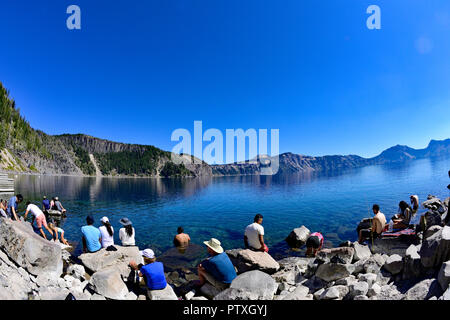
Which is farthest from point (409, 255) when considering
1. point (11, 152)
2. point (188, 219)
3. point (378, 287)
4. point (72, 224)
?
point (11, 152)

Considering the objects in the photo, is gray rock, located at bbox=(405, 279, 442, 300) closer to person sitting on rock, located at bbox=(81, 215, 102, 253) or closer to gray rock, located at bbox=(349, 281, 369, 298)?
gray rock, located at bbox=(349, 281, 369, 298)

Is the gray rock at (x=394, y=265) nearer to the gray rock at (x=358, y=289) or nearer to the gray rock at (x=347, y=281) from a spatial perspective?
the gray rock at (x=347, y=281)

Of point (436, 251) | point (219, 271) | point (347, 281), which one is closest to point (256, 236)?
point (219, 271)

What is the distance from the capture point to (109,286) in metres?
8.29

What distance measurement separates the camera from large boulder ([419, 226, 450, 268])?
21.1 ft

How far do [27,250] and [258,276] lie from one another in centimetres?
1002

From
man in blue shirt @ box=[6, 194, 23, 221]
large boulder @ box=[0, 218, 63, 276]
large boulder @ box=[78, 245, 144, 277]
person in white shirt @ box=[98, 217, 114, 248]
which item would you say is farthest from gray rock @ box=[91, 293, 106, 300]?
man in blue shirt @ box=[6, 194, 23, 221]

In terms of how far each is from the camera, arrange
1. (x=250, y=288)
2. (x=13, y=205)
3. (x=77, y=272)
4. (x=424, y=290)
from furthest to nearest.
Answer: (x=13, y=205) < (x=77, y=272) < (x=250, y=288) < (x=424, y=290)

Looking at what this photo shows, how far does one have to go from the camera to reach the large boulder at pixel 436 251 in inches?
253

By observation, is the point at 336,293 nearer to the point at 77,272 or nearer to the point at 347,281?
the point at 347,281

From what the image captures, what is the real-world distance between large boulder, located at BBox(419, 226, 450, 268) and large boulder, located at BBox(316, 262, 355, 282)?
8.27 ft

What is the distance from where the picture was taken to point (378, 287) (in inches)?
280

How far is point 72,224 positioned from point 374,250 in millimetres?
31507
